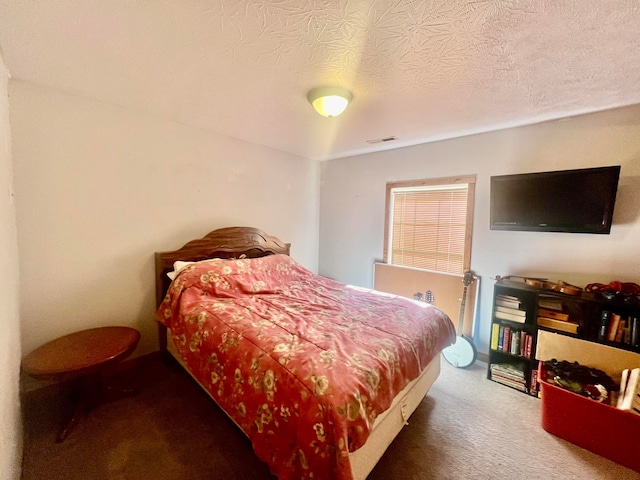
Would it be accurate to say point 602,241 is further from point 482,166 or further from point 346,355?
point 346,355

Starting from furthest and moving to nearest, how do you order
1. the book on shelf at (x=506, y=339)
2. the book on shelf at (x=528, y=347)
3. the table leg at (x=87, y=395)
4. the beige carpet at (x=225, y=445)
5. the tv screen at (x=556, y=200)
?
the book on shelf at (x=506, y=339), the book on shelf at (x=528, y=347), the tv screen at (x=556, y=200), the table leg at (x=87, y=395), the beige carpet at (x=225, y=445)

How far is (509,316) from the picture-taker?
2336 mm

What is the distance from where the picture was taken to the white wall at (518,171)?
2.03m

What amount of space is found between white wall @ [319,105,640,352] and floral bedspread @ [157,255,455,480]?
3.52ft

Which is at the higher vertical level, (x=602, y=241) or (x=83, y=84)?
(x=83, y=84)

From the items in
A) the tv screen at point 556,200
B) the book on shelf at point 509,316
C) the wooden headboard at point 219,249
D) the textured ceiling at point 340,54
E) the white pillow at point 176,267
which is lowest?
the book on shelf at point 509,316

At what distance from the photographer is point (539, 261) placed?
2400mm

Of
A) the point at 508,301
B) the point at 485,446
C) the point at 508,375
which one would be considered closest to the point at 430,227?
the point at 508,301

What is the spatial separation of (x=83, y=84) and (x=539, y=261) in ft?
12.8

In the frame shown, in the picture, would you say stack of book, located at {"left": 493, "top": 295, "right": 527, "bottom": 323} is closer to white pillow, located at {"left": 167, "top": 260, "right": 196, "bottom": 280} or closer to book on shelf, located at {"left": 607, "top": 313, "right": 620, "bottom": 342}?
book on shelf, located at {"left": 607, "top": 313, "right": 620, "bottom": 342}

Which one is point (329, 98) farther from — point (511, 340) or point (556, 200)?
point (511, 340)

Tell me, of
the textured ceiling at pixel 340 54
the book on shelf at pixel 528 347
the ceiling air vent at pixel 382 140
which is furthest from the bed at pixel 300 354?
the ceiling air vent at pixel 382 140

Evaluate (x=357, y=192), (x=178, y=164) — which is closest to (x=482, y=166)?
(x=357, y=192)

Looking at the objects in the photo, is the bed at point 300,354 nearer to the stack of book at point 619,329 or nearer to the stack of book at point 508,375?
the stack of book at point 508,375
